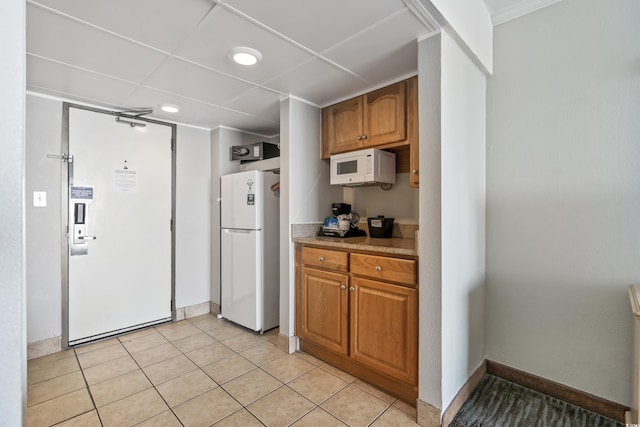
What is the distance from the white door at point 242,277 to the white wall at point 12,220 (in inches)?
95.9

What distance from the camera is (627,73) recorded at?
5.52ft

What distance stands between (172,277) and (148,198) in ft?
2.94

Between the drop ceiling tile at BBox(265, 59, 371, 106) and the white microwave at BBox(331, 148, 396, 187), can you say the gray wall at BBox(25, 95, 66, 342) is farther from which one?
the white microwave at BBox(331, 148, 396, 187)

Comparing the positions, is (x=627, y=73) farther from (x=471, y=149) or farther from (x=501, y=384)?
(x=501, y=384)

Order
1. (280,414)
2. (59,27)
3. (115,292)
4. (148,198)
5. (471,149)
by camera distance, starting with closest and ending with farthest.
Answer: (59,27) → (280,414) → (471,149) → (115,292) → (148,198)

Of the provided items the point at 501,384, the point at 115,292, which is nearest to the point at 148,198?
the point at 115,292

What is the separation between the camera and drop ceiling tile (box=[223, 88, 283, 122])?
2.57m

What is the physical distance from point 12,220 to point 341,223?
2.27 meters

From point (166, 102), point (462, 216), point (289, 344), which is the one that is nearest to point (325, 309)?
point (289, 344)

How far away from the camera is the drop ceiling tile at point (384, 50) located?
5.33 ft

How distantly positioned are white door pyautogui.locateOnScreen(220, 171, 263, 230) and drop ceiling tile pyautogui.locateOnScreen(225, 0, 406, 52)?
1.52 metres

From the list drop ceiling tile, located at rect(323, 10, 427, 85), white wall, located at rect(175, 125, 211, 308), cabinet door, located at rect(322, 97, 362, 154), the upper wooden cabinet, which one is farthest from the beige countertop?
white wall, located at rect(175, 125, 211, 308)

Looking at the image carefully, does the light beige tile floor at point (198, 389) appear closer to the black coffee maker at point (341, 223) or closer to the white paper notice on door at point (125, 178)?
the black coffee maker at point (341, 223)

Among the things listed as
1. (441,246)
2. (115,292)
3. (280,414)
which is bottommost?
(280,414)
